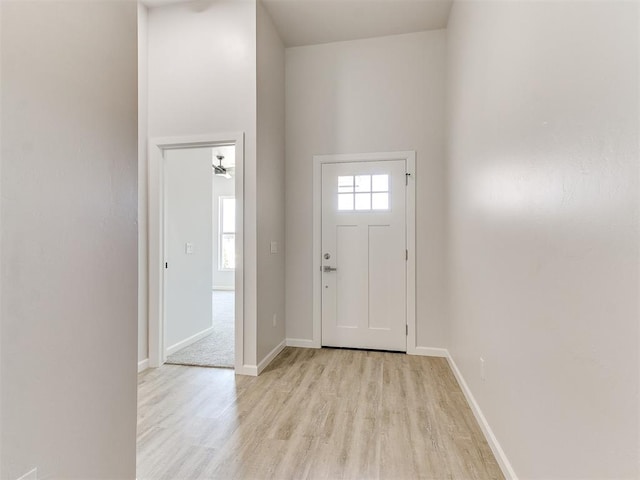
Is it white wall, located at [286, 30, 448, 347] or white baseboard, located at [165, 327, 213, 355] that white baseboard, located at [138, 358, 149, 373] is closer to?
white baseboard, located at [165, 327, 213, 355]

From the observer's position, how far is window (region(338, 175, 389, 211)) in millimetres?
3604

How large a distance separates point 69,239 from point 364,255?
9.28ft

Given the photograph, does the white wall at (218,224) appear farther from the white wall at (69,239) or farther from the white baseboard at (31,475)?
the white baseboard at (31,475)

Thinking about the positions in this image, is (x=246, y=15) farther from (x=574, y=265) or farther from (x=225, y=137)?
(x=574, y=265)

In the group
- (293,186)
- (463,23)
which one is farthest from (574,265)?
(293,186)

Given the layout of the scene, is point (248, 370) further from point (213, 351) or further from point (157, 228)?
point (157, 228)

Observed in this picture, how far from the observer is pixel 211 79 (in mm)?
3064

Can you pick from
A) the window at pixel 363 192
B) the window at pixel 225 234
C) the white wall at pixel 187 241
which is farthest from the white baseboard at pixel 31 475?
the window at pixel 225 234

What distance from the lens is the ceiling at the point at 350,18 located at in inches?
122

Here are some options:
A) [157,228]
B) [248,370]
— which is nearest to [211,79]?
[157,228]

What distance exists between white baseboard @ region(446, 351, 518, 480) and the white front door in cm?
98

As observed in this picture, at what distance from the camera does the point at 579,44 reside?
1046 mm

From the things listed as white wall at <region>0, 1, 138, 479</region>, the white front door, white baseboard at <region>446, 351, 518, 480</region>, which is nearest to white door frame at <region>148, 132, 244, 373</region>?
the white front door

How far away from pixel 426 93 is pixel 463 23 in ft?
2.80
